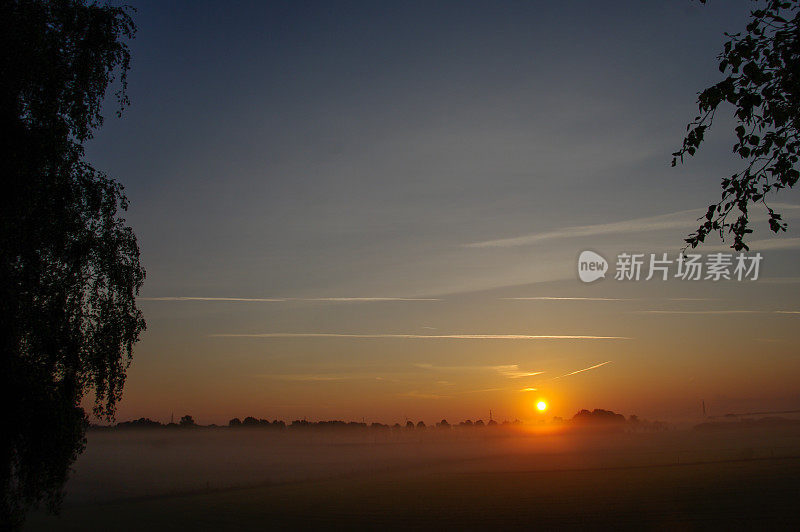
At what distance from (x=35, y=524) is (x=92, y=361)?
198ft

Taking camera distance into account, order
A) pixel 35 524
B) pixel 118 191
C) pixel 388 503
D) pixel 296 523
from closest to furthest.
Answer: pixel 118 191 → pixel 296 523 → pixel 35 524 → pixel 388 503

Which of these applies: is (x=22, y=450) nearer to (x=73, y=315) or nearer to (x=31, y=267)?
(x=73, y=315)

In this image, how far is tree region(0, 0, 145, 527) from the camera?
18.3 m

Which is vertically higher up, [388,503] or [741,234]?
[741,234]

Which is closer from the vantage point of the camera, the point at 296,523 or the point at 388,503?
the point at 296,523

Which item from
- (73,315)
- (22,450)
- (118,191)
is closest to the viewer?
(22,450)

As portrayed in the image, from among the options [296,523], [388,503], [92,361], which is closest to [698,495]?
[388,503]

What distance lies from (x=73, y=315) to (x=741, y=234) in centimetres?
2084

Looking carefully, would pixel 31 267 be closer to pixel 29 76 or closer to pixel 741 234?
pixel 29 76

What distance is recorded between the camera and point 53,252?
20562 millimetres

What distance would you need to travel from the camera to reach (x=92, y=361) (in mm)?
22266

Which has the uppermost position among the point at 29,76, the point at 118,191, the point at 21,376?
the point at 29,76

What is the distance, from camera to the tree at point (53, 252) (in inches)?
720

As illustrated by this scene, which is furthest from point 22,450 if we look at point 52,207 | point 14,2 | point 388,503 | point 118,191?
point 388,503
